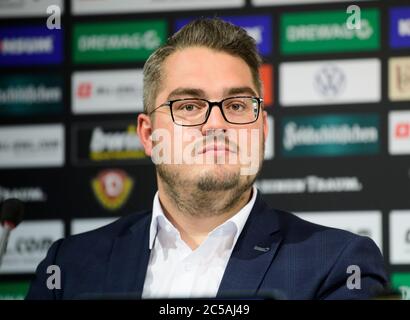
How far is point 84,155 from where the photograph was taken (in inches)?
103

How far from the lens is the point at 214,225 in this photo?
7.95 ft

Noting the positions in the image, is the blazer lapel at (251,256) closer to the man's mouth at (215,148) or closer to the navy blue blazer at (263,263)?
the navy blue blazer at (263,263)

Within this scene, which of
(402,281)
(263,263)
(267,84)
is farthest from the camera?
(267,84)

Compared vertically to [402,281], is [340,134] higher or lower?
higher

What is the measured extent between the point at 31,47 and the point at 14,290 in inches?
31.7

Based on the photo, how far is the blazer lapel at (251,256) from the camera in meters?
2.33

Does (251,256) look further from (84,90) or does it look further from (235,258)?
(84,90)

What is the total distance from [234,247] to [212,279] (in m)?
0.12

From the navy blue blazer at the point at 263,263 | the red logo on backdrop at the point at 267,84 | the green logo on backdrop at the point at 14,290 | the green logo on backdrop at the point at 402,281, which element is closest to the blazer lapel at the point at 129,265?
the navy blue blazer at the point at 263,263

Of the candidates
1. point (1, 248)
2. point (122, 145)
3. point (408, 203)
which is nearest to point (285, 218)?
point (408, 203)

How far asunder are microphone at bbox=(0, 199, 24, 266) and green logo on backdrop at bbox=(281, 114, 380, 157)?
95cm

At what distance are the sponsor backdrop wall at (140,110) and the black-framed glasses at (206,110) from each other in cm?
23

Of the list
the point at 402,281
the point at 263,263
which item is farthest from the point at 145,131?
the point at 402,281
